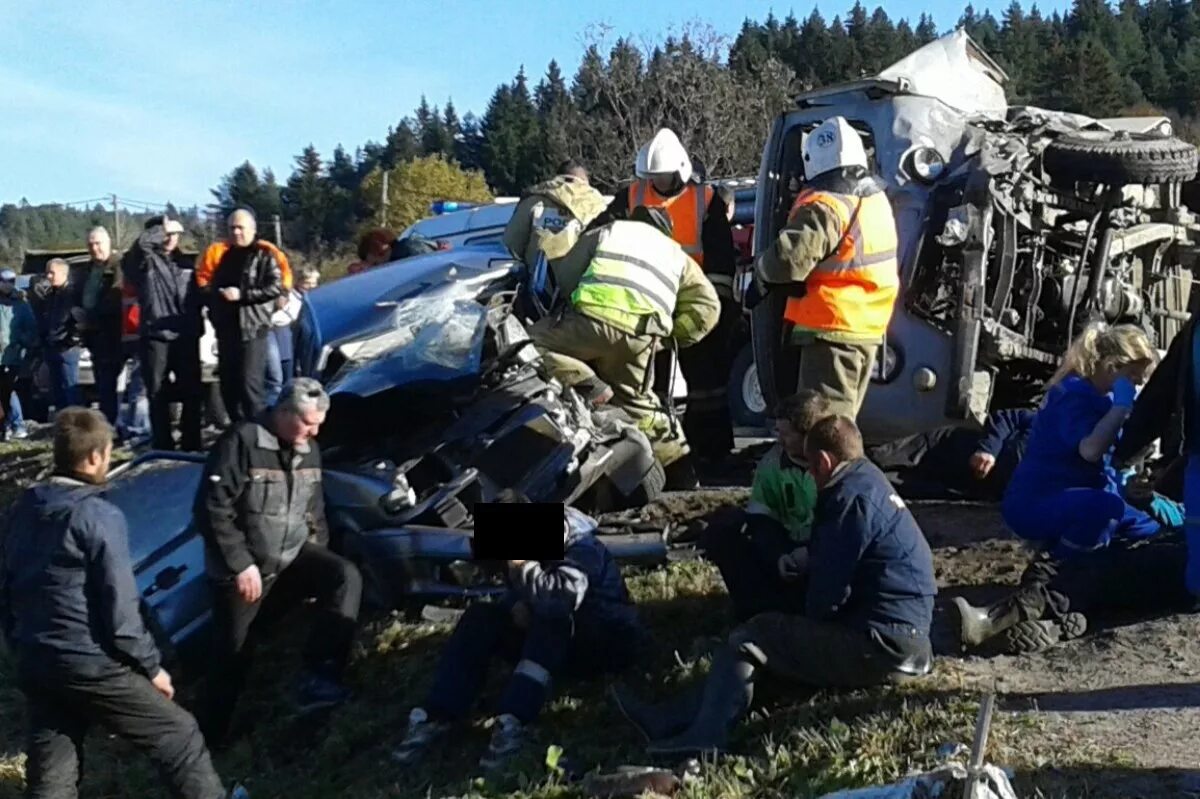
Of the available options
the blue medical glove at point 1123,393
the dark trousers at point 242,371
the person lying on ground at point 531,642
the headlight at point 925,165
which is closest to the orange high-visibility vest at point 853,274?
the blue medical glove at point 1123,393

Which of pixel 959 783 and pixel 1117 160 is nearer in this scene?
pixel 959 783

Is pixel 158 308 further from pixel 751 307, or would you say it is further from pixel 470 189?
pixel 470 189

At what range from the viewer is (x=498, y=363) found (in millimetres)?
6598

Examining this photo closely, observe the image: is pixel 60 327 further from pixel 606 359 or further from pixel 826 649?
pixel 826 649

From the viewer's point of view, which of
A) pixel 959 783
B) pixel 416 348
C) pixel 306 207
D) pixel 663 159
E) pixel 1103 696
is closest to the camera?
pixel 959 783

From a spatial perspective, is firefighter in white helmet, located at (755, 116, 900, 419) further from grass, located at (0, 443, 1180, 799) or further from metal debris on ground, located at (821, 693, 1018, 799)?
metal debris on ground, located at (821, 693, 1018, 799)

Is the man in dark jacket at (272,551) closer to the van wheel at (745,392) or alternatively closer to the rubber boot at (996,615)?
the rubber boot at (996,615)

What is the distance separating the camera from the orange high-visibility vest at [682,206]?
321 inches

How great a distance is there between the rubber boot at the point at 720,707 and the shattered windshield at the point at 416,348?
94.8 inches

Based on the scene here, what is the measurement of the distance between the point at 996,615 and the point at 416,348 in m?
2.98

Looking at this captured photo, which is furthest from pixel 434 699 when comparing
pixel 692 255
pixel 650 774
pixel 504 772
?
pixel 692 255

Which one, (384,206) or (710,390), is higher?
(384,206)

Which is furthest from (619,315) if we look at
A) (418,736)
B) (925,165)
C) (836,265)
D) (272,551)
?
(418,736)

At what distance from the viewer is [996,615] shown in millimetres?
5047
